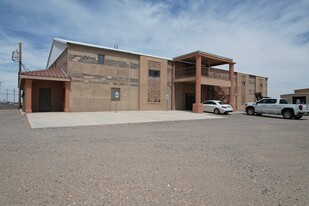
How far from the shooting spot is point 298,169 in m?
4.31

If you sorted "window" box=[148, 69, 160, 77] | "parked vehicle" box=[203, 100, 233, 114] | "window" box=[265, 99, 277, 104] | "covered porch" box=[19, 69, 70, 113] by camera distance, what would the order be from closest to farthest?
1. "covered porch" box=[19, 69, 70, 113]
2. "window" box=[265, 99, 277, 104]
3. "parked vehicle" box=[203, 100, 233, 114]
4. "window" box=[148, 69, 160, 77]

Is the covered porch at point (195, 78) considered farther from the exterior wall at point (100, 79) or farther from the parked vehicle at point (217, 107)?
the exterior wall at point (100, 79)

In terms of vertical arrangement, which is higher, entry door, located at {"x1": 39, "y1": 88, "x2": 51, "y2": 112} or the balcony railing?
the balcony railing

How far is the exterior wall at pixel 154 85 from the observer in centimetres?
2231

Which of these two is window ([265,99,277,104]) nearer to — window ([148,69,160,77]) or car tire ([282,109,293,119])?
car tire ([282,109,293,119])

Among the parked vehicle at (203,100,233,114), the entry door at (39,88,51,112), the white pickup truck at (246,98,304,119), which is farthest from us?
the parked vehicle at (203,100,233,114)

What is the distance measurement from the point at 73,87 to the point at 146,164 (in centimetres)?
1594

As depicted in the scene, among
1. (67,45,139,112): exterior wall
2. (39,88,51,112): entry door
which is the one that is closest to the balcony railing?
(67,45,139,112): exterior wall

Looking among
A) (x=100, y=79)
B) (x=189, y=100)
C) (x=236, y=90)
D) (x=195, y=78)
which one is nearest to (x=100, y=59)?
(x=100, y=79)

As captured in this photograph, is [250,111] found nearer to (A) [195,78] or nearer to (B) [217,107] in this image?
(B) [217,107]

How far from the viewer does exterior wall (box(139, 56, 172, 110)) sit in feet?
73.2

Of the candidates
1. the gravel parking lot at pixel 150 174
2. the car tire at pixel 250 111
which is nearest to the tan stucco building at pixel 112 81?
the car tire at pixel 250 111

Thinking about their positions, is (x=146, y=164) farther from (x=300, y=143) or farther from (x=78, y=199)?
(x=300, y=143)

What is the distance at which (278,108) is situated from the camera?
59.3 feet
